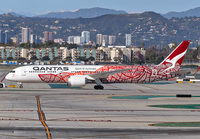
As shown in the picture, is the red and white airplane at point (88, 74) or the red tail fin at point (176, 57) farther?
the red tail fin at point (176, 57)

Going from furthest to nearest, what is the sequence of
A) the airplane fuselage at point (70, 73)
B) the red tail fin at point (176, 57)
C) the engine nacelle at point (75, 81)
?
1. the red tail fin at point (176, 57)
2. the airplane fuselage at point (70, 73)
3. the engine nacelle at point (75, 81)

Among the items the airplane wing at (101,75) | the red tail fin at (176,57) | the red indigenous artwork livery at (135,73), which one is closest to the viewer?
the airplane wing at (101,75)

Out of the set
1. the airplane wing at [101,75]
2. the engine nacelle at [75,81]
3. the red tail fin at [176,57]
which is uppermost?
the red tail fin at [176,57]

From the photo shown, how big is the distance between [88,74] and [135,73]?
7.11m

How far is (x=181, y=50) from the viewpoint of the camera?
219 feet

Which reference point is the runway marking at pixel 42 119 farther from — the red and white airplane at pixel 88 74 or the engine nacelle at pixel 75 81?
the red and white airplane at pixel 88 74

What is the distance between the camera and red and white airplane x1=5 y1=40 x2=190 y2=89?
205 feet

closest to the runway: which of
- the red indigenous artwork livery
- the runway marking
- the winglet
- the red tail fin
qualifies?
the runway marking

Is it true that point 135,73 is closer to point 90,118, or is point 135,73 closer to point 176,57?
point 176,57

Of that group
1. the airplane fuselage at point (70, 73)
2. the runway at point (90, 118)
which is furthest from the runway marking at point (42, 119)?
the airplane fuselage at point (70, 73)

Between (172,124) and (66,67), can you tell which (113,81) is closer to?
(66,67)

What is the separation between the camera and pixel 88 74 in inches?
2500

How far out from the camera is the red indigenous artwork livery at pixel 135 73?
62844mm

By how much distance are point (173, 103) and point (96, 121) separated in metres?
15.7
